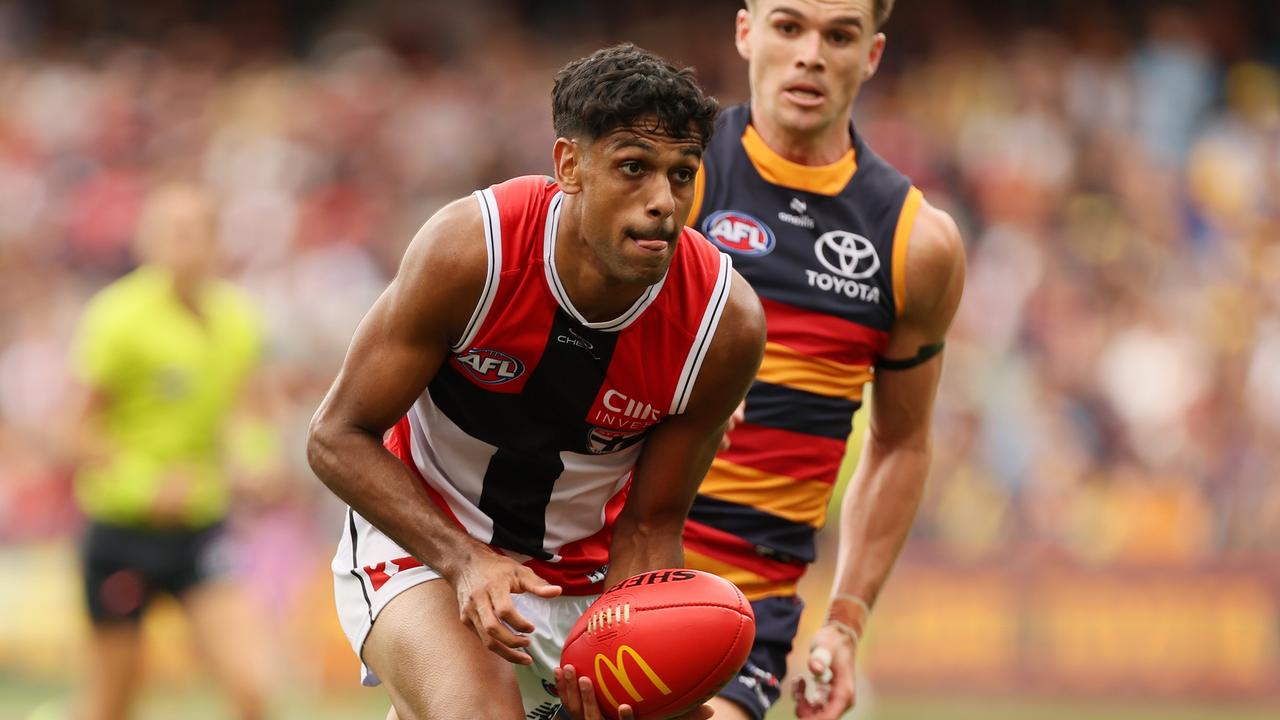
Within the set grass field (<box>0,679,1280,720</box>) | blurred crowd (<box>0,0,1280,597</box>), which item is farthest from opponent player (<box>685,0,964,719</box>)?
grass field (<box>0,679,1280,720</box>)

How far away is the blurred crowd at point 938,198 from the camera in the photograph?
11.5 m

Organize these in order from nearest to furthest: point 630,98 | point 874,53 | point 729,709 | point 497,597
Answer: point 630,98 → point 497,597 → point 729,709 → point 874,53

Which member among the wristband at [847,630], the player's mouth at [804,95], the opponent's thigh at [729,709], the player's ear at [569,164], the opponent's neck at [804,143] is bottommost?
the opponent's thigh at [729,709]

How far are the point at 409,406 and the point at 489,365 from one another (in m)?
0.21

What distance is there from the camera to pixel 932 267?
4.86 m

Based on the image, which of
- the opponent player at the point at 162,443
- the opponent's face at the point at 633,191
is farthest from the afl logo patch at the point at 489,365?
the opponent player at the point at 162,443

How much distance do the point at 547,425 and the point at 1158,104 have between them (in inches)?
445

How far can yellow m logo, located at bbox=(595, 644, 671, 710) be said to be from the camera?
3840 millimetres

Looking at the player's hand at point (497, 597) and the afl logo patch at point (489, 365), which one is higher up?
the afl logo patch at point (489, 365)

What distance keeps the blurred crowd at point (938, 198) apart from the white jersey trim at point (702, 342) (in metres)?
5.58

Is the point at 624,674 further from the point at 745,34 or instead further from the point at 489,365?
the point at 745,34

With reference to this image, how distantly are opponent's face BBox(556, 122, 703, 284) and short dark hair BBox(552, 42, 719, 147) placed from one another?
3 centimetres

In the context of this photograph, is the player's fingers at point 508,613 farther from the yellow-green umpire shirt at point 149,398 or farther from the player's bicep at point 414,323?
the yellow-green umpire shirt at point 149,398

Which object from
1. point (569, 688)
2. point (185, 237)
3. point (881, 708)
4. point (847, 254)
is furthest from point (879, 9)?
point (881, 708)
